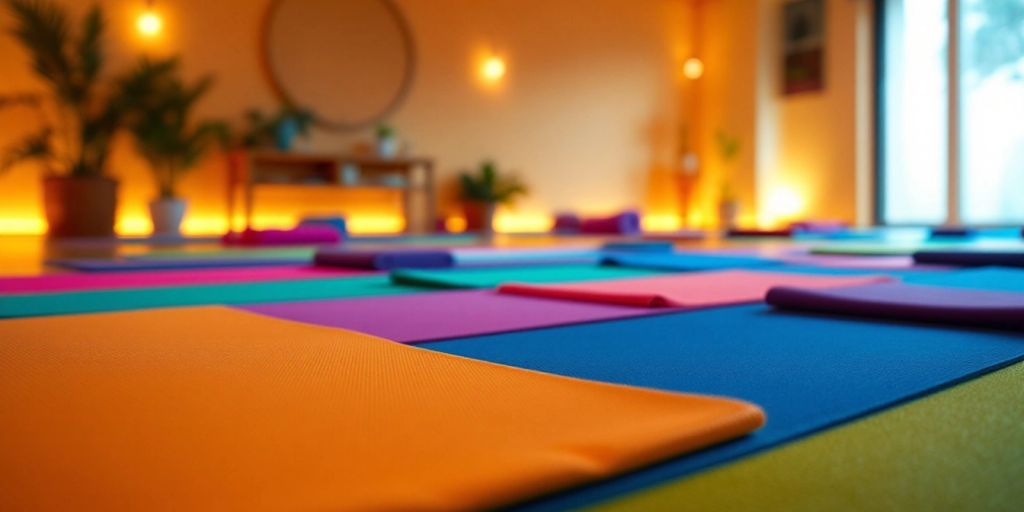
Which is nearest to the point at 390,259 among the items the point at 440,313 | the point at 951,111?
the point at 440,313

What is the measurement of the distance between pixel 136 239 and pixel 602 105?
4.78 meters

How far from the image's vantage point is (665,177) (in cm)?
887

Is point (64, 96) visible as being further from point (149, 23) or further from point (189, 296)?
point (189, 296)

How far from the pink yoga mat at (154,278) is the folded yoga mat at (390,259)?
0.11 feet

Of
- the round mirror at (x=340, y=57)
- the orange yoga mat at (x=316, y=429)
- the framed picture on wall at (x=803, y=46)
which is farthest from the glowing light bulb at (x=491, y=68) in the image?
the orange yoga mat at (x=316, y=429)

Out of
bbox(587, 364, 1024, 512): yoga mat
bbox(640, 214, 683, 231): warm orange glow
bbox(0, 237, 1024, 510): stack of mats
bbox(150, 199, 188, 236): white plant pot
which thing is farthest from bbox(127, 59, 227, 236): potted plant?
bbox(587, 364, 1024, 512): yoga mat

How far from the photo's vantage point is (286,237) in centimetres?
455

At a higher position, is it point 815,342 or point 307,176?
point 307,176

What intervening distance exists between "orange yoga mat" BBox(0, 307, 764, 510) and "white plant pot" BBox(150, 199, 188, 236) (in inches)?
196

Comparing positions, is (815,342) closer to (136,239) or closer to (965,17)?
(136,239)

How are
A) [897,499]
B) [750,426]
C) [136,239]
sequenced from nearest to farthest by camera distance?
[897,499], [750,426], [136,239]

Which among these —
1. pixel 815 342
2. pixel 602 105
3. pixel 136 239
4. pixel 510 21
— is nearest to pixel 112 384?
pixel 815 342

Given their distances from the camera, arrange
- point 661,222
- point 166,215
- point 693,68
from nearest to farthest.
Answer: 1. point 166,215
2. point 693,68
3. point 661,222

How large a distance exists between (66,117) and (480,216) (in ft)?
10.3
